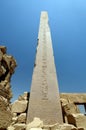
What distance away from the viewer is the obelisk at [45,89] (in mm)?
4598

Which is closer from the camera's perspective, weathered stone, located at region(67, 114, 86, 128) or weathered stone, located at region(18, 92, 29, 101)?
weathered stone, located at region(67, 114, 86, 128)

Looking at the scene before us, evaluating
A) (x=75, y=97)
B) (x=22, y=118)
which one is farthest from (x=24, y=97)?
(x=75, y=97)

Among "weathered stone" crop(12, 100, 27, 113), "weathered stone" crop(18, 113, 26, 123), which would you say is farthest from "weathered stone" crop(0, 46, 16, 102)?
"weathered stone" crop(18, 113, 26, 123)

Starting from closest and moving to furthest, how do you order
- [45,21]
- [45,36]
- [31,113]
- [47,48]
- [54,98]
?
1. [31,113]
2. [54,98]
3. [47,48]
4. [45,36]
5. [45,21]

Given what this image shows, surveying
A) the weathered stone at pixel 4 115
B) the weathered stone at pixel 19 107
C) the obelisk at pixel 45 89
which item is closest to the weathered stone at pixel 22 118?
the obelisk at pixel 45 89

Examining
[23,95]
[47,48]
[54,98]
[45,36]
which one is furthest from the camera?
[45,36]

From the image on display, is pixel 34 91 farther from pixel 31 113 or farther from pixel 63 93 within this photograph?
pixel 63 93

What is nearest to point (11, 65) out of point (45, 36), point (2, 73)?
point (2, 73)

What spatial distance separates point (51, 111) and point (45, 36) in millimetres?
3007

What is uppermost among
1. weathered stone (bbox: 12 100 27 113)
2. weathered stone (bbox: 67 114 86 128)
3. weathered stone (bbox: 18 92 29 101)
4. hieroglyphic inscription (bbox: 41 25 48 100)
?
hieroglyphic inscription (bbox: 41 25 48 100)

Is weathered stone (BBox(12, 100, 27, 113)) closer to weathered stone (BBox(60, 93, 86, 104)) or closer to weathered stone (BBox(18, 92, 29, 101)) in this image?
weathered stone (BBox(18, 92, 29, 101))

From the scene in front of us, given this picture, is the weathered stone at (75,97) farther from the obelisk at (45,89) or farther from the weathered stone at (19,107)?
the weathered stone at (19,107)

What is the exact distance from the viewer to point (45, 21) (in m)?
7.39

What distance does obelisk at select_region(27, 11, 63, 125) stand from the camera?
4598mm
